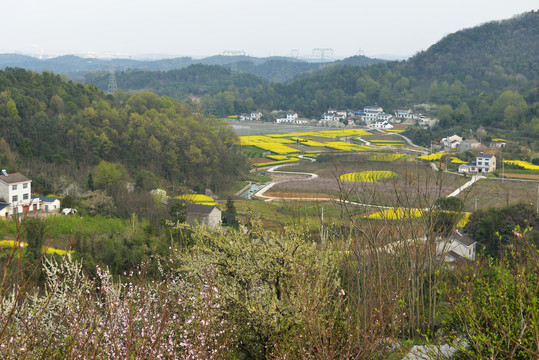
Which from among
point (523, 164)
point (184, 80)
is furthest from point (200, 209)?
point (184, 80)

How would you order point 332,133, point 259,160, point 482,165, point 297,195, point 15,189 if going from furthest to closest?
point 332,133 < point 259,160 < point 482,165 < point 297,195 < point 15,189

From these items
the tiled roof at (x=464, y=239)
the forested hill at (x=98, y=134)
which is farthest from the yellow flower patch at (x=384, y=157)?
the tiled roof at (x=464, y=239)

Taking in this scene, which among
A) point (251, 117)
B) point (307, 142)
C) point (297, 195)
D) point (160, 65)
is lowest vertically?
point (297, 195)

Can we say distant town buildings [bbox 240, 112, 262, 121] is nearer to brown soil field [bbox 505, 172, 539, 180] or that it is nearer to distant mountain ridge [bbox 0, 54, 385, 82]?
brown soil field [bbox 505, 172, 539, 180]

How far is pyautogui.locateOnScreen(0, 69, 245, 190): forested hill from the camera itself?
24.4 metres

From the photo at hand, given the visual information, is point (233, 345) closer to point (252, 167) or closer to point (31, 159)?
point (31, 159)

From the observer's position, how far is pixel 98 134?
26.0m

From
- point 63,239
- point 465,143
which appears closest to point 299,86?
point 465,143

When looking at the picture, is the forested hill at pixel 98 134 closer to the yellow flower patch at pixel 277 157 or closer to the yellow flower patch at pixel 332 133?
the yellow flower patch at pixel 277 157

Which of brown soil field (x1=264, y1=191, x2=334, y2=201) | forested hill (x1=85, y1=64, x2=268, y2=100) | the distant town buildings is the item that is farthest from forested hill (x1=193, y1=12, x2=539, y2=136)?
brown soil field (x1=264, y1=191, x2=334, y2=201)

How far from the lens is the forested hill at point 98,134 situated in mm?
24438

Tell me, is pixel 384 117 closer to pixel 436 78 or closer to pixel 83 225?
pixel 436 78

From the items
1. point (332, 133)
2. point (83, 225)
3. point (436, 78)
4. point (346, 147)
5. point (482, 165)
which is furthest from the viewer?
point (436, 78)

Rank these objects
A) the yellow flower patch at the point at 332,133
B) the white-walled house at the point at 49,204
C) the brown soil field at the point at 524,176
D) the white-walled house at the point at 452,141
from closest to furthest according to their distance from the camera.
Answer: the white-walled house at the point at 49,204 < the brown soil field at the point at 524,176 < the white-walled house at the point at 452,141 < the yellow flower patch at the point at 332,133
